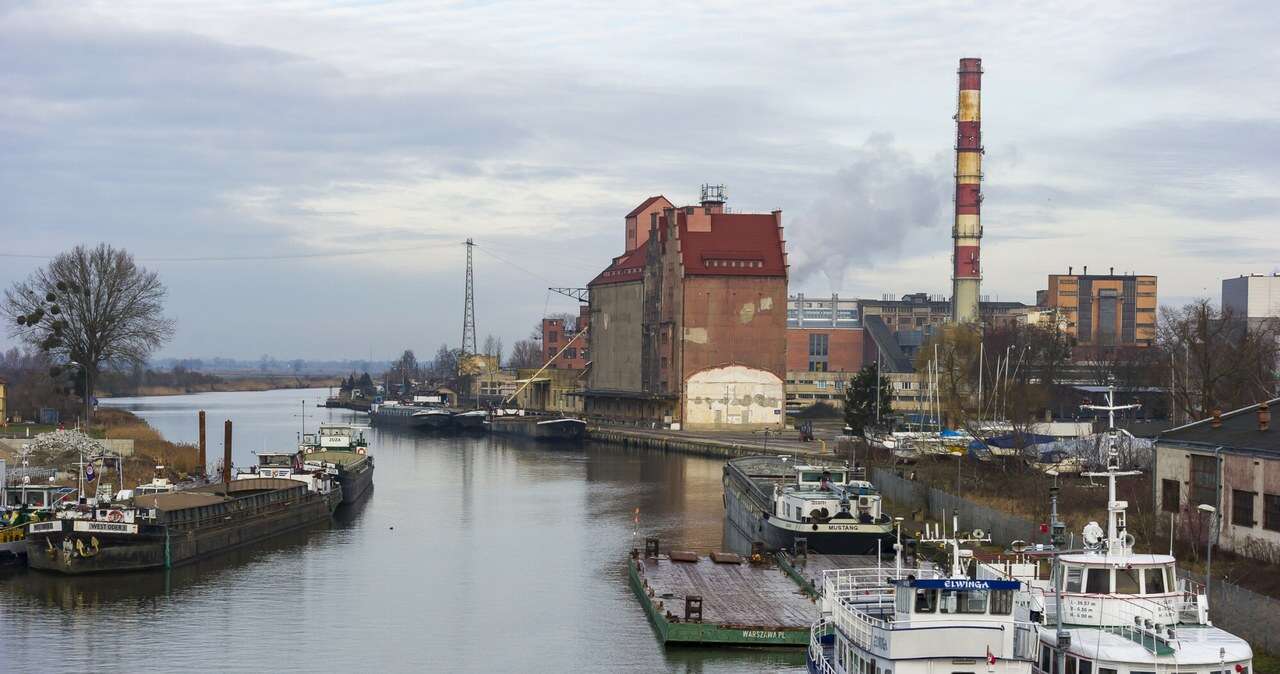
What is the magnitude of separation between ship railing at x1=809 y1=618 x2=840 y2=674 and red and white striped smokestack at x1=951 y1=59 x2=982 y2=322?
99.9 m

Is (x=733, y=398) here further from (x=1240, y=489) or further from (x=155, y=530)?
(x=1240, y=489)

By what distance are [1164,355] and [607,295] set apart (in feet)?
198

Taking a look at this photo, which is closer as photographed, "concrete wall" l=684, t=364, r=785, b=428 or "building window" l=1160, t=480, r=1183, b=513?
"building window" l=1160, t=480, r=1183, b=513

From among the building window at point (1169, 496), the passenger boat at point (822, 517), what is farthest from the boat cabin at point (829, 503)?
the building window at point (1169, 496)

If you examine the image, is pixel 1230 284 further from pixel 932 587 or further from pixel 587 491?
pixel 932 587

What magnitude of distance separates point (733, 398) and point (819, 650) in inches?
3664

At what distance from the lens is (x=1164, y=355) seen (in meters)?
102

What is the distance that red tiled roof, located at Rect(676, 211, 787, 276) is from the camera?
122 metres

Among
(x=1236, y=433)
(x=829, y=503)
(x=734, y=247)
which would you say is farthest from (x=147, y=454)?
(x=734, y=247)

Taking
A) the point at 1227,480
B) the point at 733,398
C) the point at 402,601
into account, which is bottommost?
the point at 402,601

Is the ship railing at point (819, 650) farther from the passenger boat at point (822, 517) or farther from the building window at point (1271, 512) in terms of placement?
the passenger boat at point (822, 517)

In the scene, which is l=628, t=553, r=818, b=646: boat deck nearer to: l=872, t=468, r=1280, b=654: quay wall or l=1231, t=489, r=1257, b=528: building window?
l=872, t=468, r=1280, b=654: quay wall

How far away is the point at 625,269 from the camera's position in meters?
141

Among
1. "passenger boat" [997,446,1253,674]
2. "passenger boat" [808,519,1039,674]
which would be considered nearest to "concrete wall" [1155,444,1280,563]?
"passenger boat" [997,446,1253,674]
